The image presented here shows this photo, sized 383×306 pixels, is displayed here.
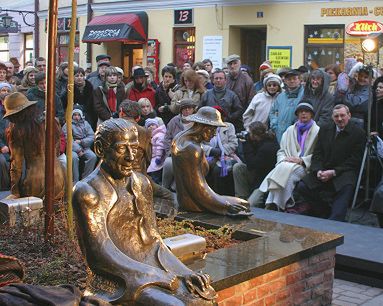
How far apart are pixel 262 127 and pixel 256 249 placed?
4532 millimetres

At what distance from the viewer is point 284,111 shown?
1041 cm

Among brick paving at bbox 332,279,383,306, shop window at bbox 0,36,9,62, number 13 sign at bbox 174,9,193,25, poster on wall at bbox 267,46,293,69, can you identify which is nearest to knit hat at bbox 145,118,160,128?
brick paving at bbox 332,279,383,306

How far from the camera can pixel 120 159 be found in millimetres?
4238

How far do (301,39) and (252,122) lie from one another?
9620 mm

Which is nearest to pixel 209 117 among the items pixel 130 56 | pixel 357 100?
pixel 357 100

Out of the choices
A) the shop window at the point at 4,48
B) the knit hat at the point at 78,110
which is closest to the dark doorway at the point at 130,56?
the shop window at the point at 4,48

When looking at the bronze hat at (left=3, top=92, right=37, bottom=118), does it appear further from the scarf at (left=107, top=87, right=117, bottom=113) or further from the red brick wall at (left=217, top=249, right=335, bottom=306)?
the scarf at (left=107, top=87, right=117, bottom=113)

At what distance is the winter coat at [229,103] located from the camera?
1119 centimetres

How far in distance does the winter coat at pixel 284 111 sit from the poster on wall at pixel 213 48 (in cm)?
1044

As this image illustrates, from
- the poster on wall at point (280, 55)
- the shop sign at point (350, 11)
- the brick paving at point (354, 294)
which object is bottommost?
the brick paving at point (354, 294)

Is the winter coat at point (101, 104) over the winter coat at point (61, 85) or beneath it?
beneath

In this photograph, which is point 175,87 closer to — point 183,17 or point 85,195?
point 85,195

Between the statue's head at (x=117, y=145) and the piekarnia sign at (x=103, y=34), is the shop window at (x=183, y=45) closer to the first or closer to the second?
the piekarnia sign at (x=103, y=34)

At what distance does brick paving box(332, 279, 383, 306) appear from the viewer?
6539 millimetres
